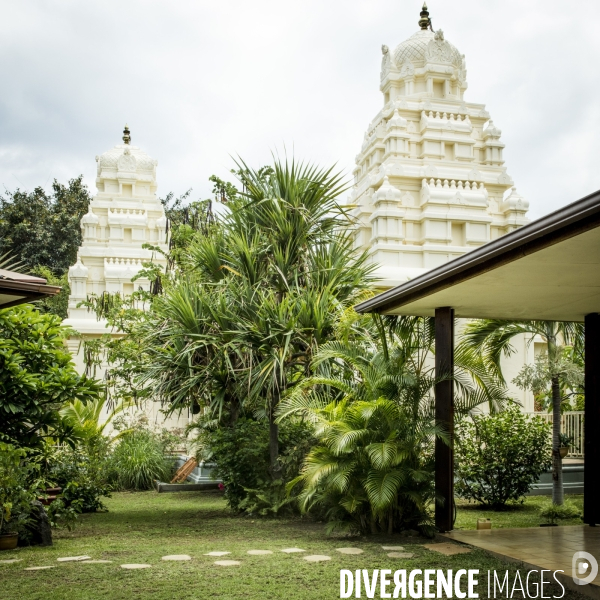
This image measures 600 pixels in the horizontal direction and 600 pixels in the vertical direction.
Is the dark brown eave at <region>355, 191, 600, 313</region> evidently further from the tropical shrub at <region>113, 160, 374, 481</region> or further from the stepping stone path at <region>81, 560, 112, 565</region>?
the stepping stone path at <region>81, 560, 112, 565</region>

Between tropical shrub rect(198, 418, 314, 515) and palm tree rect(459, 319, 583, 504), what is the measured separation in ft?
7.95

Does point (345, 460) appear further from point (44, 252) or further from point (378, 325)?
point (44, 252)

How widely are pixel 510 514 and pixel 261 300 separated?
4.46 meters

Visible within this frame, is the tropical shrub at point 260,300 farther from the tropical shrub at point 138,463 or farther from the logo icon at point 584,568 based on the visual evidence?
the tropical shrub at point 138,463

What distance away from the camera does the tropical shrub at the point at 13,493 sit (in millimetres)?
7230

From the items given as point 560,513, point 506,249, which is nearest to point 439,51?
point 560,513

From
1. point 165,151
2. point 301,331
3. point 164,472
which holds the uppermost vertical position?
point 165,151

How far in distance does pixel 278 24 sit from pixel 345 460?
703 cm

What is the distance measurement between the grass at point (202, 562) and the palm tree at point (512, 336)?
273 cm

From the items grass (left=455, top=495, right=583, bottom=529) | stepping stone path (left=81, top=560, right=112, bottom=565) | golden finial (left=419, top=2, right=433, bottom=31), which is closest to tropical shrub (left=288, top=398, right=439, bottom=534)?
grass (left=455, top=495, right=583, bottom=529)

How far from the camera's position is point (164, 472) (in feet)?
50.2

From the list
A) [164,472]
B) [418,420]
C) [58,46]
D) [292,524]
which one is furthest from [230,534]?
[58,46]

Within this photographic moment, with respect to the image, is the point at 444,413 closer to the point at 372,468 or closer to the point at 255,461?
the point at 372,468

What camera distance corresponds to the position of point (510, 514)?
10.3 m
